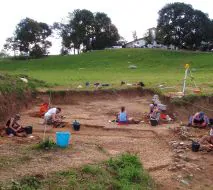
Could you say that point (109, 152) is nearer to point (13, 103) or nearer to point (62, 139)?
point (62, 139)

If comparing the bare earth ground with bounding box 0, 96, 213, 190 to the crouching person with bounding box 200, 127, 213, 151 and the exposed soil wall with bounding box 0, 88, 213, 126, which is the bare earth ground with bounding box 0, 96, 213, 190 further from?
the exposed soil wall with bounding box 0, 88, 213, 126

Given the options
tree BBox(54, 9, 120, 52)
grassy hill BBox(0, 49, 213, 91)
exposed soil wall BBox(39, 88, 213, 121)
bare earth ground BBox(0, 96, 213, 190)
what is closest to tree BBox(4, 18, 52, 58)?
tree BBox(54, 9, 120, 52)

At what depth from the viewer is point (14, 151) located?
464 inches

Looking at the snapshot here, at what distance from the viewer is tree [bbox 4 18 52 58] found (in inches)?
2507

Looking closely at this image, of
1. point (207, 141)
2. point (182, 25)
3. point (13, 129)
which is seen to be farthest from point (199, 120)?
point (182, 25)

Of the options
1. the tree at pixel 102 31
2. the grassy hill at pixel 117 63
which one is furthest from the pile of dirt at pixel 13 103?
the tree at pixel 102 31

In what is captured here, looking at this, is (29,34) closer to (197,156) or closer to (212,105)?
(212,105)

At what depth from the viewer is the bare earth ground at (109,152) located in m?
10.7

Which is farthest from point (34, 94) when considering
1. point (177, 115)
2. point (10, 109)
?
point (177, 115)

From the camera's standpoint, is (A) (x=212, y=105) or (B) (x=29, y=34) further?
(B) (x=29, y=34)

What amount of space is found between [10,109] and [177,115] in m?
7.94

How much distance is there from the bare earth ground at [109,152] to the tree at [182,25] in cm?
4318

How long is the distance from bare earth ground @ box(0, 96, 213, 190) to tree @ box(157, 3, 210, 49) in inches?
1700

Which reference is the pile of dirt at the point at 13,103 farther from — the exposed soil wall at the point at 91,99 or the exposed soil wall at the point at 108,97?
the exposed soil wall at the point at 108,97
